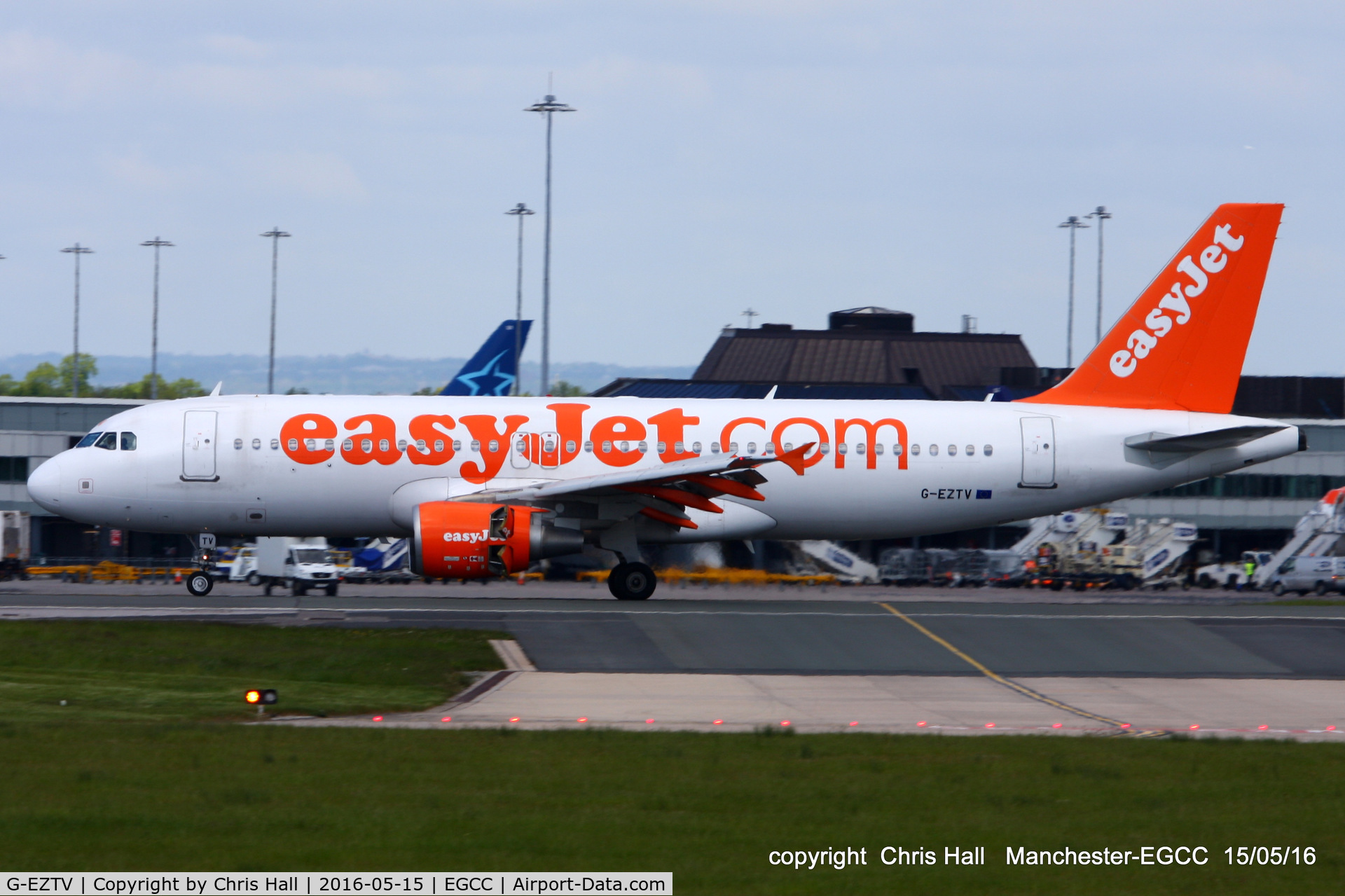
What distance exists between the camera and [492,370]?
175ft

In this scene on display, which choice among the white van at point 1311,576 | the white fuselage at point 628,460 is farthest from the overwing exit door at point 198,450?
the white van at point 1311,576

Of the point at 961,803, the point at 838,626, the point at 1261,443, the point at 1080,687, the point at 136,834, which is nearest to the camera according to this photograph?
the point at 136,834

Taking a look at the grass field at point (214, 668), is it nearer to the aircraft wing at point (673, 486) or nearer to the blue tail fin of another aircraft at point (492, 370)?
the aircraft wing at point (673, 486)

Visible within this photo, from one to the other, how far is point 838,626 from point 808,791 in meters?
13.9

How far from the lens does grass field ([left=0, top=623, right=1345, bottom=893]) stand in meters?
10.2

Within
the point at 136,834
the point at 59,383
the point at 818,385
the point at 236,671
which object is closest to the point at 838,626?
the point at 236,671

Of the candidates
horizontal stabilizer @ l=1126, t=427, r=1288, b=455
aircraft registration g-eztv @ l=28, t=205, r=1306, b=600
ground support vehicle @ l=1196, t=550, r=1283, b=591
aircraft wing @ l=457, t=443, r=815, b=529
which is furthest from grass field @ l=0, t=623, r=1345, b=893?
ground support vehicle @ l=1196, t=550, r=1283, b=591

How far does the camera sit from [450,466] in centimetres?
3044

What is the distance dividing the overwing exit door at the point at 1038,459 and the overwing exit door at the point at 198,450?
1844 cm

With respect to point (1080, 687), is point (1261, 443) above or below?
above

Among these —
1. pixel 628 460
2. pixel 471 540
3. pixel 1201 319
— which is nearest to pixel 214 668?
pixel 471 540

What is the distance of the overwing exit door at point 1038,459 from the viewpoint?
3253cm

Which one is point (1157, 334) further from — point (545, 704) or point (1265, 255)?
point (545, 704)

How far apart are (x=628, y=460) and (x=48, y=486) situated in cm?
1279
